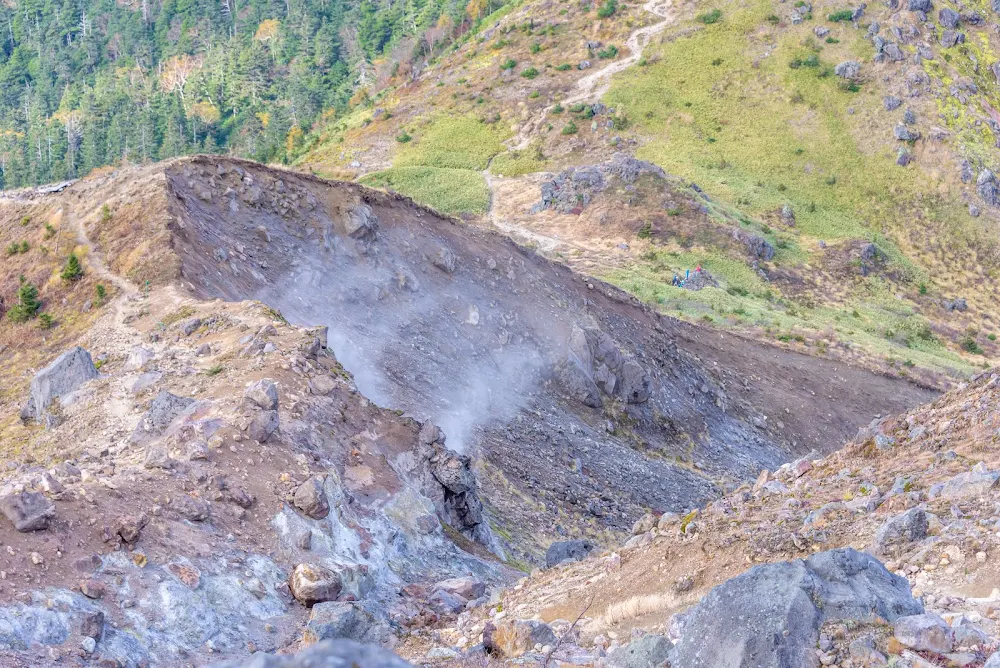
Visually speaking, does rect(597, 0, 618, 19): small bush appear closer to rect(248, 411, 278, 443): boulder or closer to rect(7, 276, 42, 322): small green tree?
rect(7, 276, 42, 322): small green tree

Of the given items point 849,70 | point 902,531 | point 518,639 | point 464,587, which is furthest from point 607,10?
point 518,639

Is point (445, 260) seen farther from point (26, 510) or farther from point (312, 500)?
point (26, 510)

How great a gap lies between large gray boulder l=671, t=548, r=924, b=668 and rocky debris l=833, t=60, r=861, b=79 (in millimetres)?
68216

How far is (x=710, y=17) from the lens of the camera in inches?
3044

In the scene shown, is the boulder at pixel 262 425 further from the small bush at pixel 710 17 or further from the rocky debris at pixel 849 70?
the small bush at pixel 710 17

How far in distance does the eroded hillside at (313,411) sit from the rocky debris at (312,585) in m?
0.03

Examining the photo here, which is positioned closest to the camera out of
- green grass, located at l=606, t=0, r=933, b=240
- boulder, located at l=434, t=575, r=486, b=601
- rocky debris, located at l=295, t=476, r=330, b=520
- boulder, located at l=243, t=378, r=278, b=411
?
rocky debris, located at l=295, t=476, r=330, b=520

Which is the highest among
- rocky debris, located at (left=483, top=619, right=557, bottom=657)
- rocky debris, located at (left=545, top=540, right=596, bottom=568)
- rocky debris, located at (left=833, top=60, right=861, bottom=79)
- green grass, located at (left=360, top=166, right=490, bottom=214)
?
rocky debris, located at (left=483, top=619, right=557, bottom=657)

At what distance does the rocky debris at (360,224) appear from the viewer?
28.3 metres

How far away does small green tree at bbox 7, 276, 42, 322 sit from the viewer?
21734mm

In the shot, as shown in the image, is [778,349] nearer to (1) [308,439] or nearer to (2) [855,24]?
(1) [308,439]

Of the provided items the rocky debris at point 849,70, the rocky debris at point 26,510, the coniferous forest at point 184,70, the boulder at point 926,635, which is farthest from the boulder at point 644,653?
the coniferous forest at point 184,70

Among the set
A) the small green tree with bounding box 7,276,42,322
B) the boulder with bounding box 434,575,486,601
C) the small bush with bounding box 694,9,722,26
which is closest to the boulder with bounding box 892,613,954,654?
the boulder with bounding box 434,575,486,601

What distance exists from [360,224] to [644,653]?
21453mm
